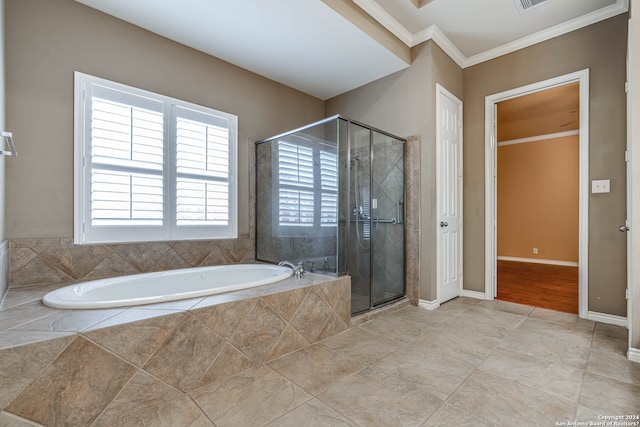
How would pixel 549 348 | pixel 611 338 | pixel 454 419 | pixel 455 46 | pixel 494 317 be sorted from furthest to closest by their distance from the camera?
pixel 455 46
pixel 494 317
pixel 611 338
pixel 549 348
pixel 454 419

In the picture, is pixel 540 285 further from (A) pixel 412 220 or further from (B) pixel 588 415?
(B) pixel 588 415

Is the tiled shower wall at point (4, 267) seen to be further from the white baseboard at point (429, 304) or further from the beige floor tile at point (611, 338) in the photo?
the beige floor tile at point (611, 338)

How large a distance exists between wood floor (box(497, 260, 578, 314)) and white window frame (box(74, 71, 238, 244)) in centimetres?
323

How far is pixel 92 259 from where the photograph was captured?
2320 millimetres

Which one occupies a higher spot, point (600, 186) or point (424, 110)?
point (424, 110)

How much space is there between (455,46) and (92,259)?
13.0 feet

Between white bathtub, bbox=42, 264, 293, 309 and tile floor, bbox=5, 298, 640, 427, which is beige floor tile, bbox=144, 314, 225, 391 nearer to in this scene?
tile floor, bbox=5, 298, 640, 427

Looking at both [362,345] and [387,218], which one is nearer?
[362,345]

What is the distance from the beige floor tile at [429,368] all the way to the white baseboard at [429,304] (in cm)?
91

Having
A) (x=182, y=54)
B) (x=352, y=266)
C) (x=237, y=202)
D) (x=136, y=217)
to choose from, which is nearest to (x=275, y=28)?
(x=182, y=54)

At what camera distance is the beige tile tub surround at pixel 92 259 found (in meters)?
2.09

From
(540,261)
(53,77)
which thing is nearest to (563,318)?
(540,261)

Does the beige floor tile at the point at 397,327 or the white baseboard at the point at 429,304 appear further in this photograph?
the white baseboard at the point at 429,304

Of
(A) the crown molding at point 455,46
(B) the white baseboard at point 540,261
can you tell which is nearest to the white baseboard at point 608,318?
(A) the crown molding at point 455,46
